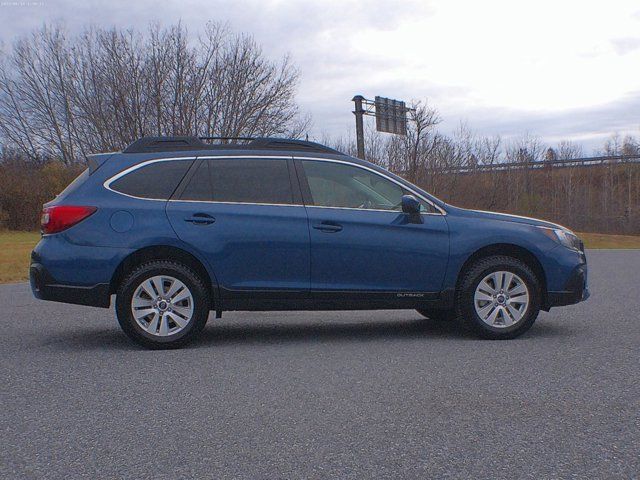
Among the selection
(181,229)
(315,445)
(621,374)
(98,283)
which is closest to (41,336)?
(98,283)

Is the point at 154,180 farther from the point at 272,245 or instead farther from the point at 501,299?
the point at 501,299

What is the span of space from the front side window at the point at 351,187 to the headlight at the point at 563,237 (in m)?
1.20

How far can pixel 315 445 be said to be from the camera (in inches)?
148

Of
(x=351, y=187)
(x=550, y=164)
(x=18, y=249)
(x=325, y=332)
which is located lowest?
(x=325, y=332)

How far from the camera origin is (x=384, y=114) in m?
31.6

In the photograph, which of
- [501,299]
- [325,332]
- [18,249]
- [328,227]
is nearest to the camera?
[328,227]

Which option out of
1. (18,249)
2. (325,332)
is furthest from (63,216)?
(18,249)

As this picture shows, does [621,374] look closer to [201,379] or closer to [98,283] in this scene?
[201,379]

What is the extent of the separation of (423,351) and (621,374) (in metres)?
1.64

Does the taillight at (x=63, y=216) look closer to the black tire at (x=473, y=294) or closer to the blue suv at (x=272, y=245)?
the blue suv at (x=272, y=245)

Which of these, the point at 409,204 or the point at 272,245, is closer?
the point at 272,245

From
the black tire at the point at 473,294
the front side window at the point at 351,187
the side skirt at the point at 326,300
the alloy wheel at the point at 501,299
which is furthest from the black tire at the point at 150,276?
the alloy wheel at the point at 501,299

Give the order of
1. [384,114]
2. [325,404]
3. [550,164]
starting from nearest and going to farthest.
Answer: [325,404] → [384,114] → [550,164]

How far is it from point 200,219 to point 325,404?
2477 millimetres
